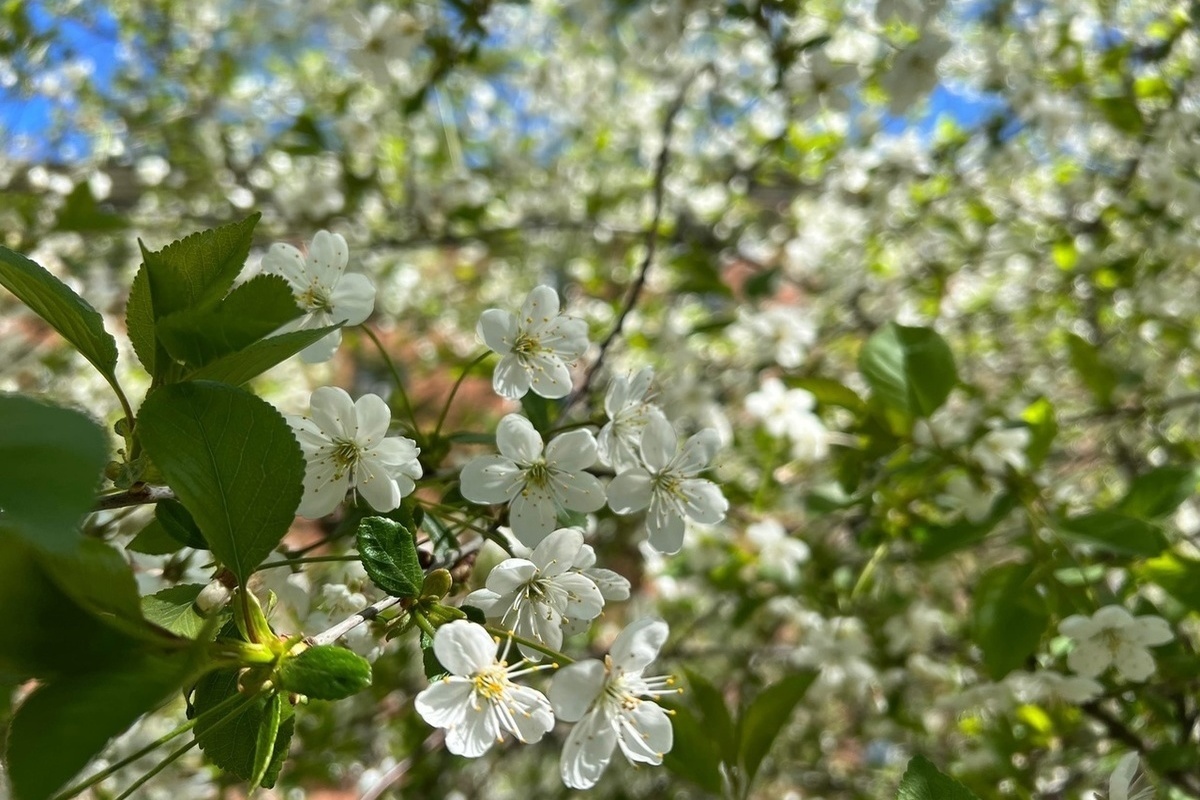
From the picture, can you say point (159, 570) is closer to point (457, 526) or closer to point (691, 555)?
point (457, 526)

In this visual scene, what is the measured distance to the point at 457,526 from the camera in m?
0.85

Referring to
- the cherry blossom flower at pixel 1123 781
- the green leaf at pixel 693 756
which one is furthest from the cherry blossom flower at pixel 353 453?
the cherry blossom flower at pixel 1123 781

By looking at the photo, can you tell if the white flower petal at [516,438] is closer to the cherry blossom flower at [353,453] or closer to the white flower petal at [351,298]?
the cherry blossom flower at [353,453]

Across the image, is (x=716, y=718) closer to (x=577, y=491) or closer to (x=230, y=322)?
(x=577, y=491)

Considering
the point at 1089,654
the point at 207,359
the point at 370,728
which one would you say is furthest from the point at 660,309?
the point at 207,359

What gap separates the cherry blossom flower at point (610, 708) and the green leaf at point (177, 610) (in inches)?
11.8

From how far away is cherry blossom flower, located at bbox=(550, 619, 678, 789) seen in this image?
0.72 metres

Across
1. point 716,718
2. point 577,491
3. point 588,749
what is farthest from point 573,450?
point 716,718

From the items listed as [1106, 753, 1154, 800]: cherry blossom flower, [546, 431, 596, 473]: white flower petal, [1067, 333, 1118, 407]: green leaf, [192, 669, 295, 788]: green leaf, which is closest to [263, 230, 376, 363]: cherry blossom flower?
[546, 431, 596, 473]: white flower petal

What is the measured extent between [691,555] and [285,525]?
1409 mm

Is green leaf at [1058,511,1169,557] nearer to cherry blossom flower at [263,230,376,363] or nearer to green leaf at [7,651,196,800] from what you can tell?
cherry blossom flower at [263,230,376,363]

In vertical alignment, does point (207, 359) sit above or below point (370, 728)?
above

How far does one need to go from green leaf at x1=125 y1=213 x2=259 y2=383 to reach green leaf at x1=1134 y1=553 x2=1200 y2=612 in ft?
3.84

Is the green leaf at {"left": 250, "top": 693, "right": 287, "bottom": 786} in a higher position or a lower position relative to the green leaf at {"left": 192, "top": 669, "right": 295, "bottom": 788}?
A: higher
